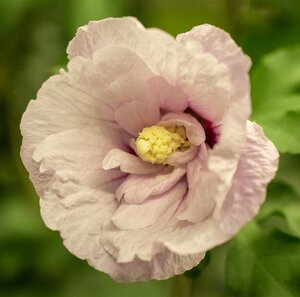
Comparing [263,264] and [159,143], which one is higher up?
[159,143]

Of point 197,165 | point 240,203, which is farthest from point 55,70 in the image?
point 240,203

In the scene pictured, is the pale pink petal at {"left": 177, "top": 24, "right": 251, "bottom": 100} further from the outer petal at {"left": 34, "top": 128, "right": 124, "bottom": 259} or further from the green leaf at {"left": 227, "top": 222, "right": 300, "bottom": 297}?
the green leaf at {"left": 227, "top": 222, "right": 300, "bottom": 297}

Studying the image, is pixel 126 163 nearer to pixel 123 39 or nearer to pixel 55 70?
pixel 123 39

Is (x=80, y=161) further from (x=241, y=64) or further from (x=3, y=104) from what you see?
(x=3, y=104)

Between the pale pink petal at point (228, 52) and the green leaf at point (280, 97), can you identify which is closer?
the pale pink petal at point (228, 52)

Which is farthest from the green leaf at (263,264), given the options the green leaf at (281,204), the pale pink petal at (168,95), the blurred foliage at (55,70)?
the pale pink petal at (168,95)

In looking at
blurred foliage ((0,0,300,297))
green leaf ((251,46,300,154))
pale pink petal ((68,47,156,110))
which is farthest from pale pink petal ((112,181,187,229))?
blurred foliage ((0,0,300,297))

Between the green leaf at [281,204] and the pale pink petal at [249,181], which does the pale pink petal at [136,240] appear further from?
the green leaf at [281,204]
